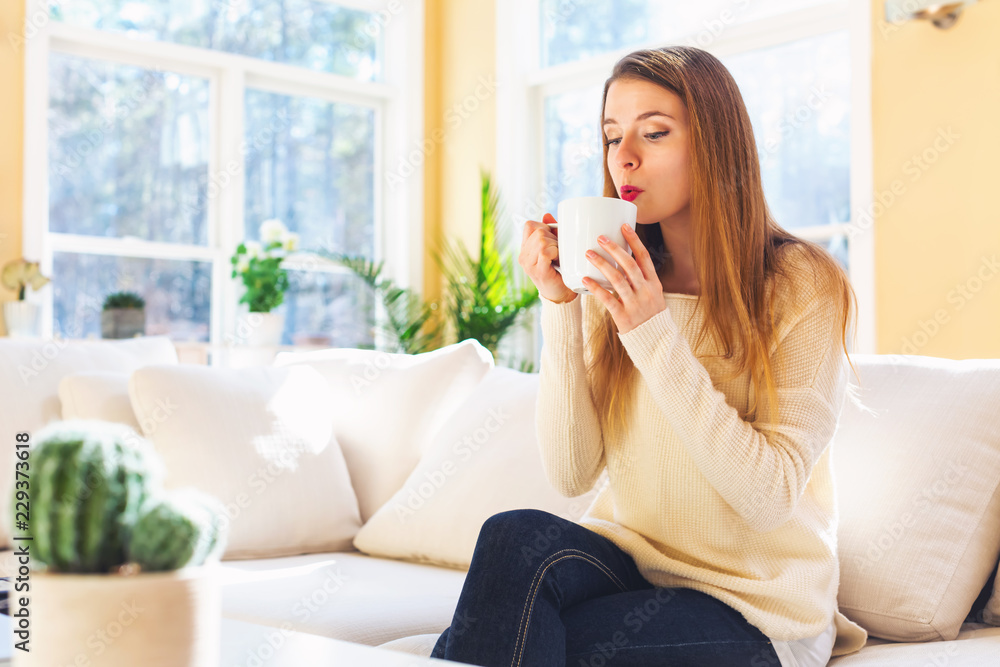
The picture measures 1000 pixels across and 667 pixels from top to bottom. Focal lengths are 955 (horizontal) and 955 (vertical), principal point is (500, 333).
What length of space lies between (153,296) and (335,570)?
8.95 feet

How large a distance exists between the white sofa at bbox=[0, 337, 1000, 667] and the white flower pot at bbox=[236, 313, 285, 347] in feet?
4.94

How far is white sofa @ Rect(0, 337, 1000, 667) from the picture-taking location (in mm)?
1388

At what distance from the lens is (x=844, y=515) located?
1.46 meters

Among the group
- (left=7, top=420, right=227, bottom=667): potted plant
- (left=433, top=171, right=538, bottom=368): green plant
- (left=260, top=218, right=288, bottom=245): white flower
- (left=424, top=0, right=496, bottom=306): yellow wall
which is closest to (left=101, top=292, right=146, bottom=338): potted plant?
(left=260, top=218, right=288, bottom=245): white flower

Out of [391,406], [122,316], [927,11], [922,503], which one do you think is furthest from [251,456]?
[927,11]

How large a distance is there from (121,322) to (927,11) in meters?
3.07

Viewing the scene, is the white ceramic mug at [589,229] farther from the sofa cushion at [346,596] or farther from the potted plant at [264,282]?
the potted plant at [264,282]

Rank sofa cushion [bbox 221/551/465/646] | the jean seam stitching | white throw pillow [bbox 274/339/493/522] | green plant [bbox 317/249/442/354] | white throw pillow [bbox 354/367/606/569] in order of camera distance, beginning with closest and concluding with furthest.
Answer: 1. the jean seam stitching
2. sofa cushion [bbox 221/551/465/646]
3. white throw pillow [bbox 354/367/606/569]
4. white throw pillow [bbox 274/339/493/522]
5. green plant [bbox 317/249/442/354]

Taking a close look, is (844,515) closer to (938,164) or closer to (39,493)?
(39,493)

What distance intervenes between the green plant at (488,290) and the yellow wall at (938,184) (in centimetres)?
144

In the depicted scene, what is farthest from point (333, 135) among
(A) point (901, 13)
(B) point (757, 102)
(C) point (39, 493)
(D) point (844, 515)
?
(C) point (39, 493)

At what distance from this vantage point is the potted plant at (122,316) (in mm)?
3674

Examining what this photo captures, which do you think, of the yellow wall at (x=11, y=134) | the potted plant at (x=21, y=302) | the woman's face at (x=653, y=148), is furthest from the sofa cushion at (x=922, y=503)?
the yellow wall at (x=11, y=134)

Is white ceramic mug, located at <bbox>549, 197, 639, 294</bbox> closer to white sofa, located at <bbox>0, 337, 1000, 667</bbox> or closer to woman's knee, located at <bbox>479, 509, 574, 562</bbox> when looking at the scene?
woman's knee, located at <bbox>479, 509, 574, 562</bbox>
